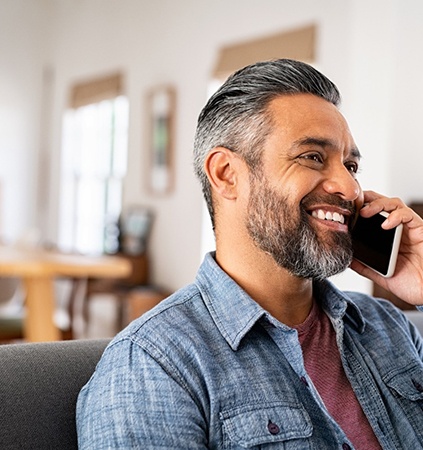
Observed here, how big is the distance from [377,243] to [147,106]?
5.46 meters

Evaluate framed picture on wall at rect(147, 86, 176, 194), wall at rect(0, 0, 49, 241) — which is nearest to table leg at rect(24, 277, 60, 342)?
framed picture on wall at rect(147, 86, 176, 194)

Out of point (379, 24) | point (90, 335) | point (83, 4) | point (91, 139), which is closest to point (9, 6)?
point (83, 4)

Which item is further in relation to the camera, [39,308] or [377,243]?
[39,308]

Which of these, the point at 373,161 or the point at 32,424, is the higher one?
the point at 373,161

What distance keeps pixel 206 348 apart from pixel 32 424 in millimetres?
284

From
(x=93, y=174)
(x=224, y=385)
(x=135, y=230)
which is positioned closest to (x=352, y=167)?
(x=224, y=385)

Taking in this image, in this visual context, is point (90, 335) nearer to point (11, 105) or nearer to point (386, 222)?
point (11, 105)

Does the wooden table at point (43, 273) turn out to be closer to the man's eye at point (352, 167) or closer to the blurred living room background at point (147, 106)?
the blurred living room background at point (147, 106)

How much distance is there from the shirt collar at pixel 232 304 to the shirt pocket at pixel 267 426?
11cm

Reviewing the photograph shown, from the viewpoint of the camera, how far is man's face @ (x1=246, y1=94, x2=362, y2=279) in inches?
54.4

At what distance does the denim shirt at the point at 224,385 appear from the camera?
3.84 feet

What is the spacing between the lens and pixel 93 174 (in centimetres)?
794

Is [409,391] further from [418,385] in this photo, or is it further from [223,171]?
[223,171]

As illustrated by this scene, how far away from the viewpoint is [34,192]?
9.02 meters
